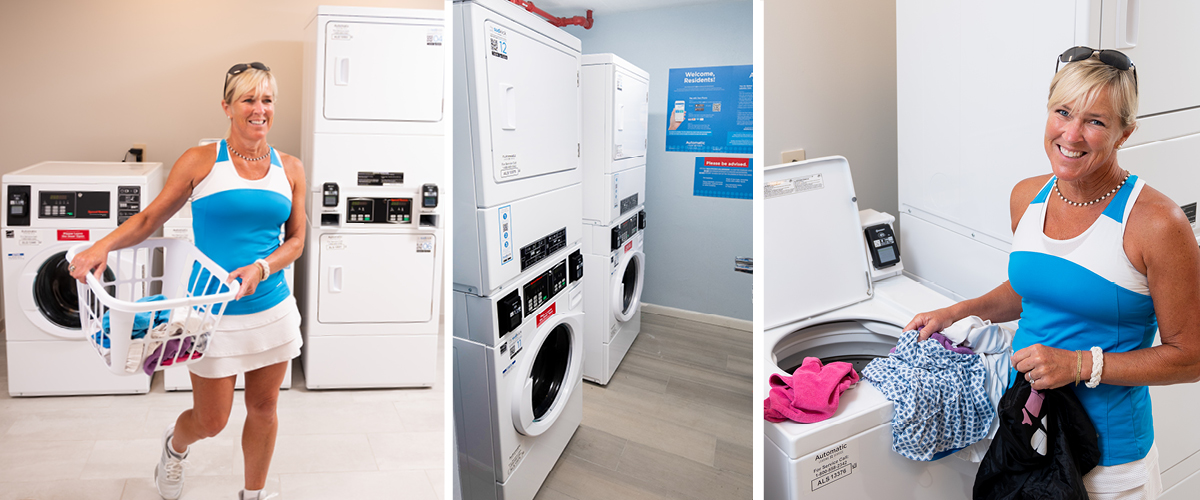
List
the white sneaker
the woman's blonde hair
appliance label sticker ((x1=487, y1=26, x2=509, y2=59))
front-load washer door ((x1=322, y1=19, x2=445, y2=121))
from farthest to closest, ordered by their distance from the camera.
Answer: front-load washer door ((x1=322, y1=19, x2=445, y2=121)) → the white sneaker → appliance label sticker ((x1=487, y1=26, x2=509, y2=59)) → the woman's blonde hair

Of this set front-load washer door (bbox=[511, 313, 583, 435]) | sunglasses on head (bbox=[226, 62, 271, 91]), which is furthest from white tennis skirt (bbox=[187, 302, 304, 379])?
front-load washer door (bbox=[511, 313, 583, 435])

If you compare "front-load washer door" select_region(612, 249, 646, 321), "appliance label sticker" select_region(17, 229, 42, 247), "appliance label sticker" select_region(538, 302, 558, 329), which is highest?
"appliance label sticker" select_region(17, 229, 42, 247)

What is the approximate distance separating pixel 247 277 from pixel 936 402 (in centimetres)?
134

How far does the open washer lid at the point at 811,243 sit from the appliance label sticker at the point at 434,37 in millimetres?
1417

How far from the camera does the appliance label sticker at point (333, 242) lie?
2232 millimetres

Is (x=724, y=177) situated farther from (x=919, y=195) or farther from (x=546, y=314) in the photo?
(x=919, y=195)

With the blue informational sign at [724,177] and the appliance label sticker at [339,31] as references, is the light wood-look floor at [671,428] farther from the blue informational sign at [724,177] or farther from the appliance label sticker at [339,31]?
the appliance label sticker at [339,31]

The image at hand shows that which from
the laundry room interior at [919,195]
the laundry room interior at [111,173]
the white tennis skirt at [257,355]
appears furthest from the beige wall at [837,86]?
the white tennis skirt at [257,355]


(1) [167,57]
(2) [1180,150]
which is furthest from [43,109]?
(2) [1180,150]

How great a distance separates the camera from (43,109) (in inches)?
42.4

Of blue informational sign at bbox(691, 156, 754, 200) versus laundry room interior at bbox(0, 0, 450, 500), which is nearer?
blue informational sign at bbox(691, 156, 754, 200)

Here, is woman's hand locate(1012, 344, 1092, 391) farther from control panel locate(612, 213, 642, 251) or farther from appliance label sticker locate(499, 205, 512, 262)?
appliance label sticker locate(499, 205, 512, 262)

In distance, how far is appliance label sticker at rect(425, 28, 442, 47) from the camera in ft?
6.83

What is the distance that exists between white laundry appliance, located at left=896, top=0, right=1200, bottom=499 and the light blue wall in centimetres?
56
